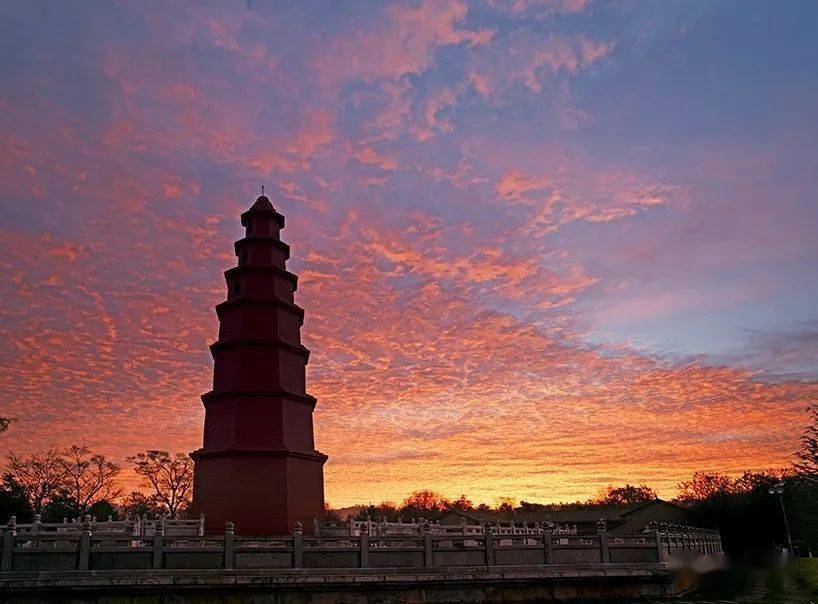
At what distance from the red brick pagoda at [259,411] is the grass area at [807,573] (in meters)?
20.9

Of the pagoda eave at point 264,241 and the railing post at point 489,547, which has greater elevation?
the pagoda eave at point 264,241

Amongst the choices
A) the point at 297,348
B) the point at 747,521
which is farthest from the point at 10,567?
the point at 747,521

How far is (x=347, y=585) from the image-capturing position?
63.5 ft

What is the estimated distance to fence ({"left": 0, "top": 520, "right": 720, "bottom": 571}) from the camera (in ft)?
60.8

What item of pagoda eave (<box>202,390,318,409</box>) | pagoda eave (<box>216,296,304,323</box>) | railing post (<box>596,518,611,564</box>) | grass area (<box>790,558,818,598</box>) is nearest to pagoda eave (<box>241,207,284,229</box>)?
pagoda eave (<box>216,296,304,323</box>)

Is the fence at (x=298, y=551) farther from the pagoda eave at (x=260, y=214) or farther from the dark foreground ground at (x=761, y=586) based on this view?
the pagoda eave at (x=260, y=214)

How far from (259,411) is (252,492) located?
3142 millimetres

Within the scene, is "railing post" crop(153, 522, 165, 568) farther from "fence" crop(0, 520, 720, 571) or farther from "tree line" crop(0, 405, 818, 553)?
"tree line" crop(0, 405, 818, 553)

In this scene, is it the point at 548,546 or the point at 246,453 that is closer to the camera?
the point at 548,546

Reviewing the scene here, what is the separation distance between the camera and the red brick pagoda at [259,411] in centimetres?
2572

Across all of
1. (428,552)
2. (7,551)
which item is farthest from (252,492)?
(7,551)

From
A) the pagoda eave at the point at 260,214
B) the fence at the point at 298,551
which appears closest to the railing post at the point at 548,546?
the fence at the point at 298,551

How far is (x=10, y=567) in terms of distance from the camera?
18266 millimetres

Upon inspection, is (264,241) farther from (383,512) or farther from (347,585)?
(383,512)
